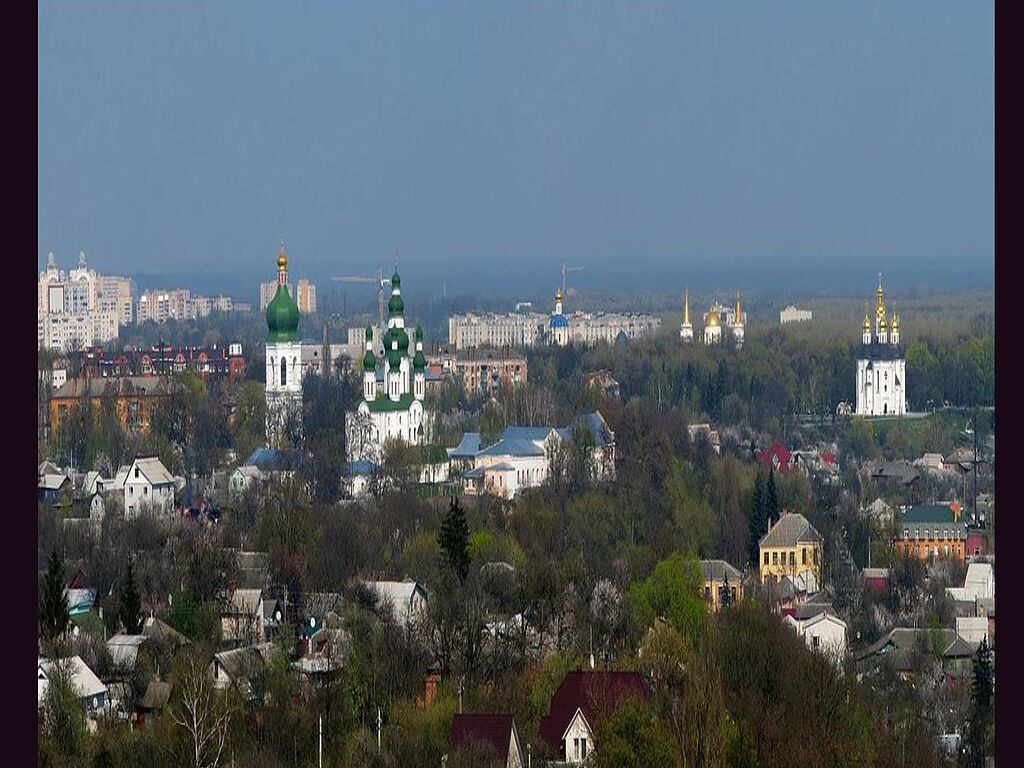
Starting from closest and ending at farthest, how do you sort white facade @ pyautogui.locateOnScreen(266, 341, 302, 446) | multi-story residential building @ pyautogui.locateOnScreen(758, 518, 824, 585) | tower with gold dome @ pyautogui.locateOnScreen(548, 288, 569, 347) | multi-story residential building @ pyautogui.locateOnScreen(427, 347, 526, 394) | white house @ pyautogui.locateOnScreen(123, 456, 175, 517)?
multi-story residential building @ pyautogui.locateOnScreen(758, 518, 824, 585)
white house @ pyautogui.locateOnScreen(123, 456, 175, 517)
white facade @ pyautogui.locateOnScreen(266, 341, 302, 446)
multi-story residential building @ pyautogui.locateOnScreen(427, 347, 526, 394)
tower with gold dome @ pyautogui.locateOnScreen(548, 288, 569, 347)

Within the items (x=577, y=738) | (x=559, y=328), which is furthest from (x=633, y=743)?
(x=559, y=328)

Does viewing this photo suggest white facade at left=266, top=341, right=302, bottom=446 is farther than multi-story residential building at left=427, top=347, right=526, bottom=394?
No

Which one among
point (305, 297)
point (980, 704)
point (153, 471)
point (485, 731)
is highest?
point (305, 297)

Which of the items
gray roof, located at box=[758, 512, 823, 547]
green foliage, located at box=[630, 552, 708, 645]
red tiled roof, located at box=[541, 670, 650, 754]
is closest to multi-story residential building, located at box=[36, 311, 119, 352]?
gray roof, located at box=[758, 512, 823, 547]

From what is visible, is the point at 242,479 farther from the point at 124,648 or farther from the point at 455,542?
the point at 124,648

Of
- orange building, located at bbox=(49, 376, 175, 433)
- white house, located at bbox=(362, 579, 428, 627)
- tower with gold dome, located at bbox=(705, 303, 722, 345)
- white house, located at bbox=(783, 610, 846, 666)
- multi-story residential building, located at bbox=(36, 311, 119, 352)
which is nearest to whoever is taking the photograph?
white house, located at bbox=(362, 579, 428, 627)

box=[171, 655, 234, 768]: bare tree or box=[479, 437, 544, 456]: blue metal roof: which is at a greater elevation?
box=[479, 437, 544, 456]: blue metal roof

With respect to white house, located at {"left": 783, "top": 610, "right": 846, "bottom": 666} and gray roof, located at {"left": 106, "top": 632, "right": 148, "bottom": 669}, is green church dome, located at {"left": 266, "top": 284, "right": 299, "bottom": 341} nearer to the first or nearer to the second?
white house, located at {"left": 783, "top": 610, "right": 846, "bottom": 666}
